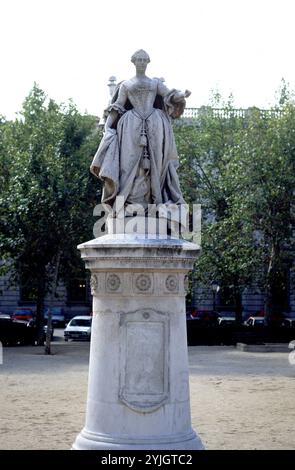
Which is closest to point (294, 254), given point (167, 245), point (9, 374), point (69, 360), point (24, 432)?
point (69, 360)

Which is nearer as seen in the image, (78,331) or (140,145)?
(140,145)

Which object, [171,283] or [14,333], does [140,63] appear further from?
[14,333]

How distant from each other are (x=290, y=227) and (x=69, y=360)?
1326 centimetres

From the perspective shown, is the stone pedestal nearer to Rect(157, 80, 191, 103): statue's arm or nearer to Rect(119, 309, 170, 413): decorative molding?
Rect(119, 309, 170, 413): decorative molding

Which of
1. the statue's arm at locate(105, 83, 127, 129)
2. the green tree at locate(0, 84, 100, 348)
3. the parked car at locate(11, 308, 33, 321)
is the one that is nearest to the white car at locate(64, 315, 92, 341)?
the green tree at locate(0, 84, 100, 348)

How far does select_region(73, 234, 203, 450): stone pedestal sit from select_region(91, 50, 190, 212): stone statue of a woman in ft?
2.62

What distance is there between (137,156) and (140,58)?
1362 millimetres

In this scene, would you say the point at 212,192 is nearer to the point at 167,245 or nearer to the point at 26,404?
the point at 26,404

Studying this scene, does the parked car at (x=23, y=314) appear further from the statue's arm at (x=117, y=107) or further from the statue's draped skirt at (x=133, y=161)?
the statue's draped skirt at (x=133, y=161)

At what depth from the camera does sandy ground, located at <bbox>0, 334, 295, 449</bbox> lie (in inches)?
485

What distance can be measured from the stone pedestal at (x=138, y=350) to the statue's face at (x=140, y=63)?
240 centimetres

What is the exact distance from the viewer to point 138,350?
8.81 m

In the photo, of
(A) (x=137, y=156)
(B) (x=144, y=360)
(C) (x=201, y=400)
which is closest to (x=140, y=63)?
(A) (x=137, y=156)
